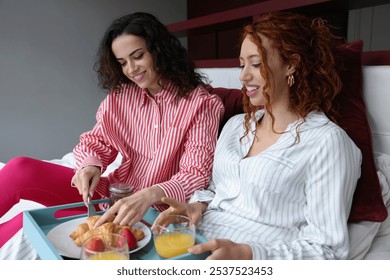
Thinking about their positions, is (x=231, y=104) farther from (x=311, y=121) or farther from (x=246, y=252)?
(x=246, y=252)

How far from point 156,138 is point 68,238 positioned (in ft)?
1.98

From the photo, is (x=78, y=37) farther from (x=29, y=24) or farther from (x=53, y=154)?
(x=53, y=154)

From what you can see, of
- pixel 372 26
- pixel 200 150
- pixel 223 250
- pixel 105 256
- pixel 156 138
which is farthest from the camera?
pixel 372 26

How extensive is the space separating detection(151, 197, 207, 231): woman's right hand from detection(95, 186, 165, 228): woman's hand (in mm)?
64

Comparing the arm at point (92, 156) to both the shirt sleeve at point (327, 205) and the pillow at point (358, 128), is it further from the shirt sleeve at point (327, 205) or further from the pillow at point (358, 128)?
the pillow at point (358, 128)

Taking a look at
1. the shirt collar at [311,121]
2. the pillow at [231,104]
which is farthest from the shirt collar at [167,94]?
the shirt collar at [311,121]

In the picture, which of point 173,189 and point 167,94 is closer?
point 173,189

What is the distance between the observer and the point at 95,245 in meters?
0.74

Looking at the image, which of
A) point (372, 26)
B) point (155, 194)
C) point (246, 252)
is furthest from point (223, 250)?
point (372, 26)

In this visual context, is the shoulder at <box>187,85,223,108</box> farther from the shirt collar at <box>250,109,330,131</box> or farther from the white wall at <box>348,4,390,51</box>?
the white wall at <box>348,4,390,51</box>

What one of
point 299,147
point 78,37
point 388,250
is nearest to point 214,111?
point 299,147

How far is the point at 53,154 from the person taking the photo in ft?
11.7

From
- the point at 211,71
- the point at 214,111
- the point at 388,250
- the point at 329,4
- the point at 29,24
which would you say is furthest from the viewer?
the point at 29,24
